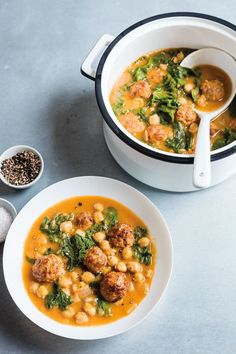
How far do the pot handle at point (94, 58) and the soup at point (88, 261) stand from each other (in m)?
0.65

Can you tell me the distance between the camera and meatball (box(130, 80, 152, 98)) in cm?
319

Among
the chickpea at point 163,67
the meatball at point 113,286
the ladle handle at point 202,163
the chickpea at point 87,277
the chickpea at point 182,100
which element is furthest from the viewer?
the chickpea at point 163,67

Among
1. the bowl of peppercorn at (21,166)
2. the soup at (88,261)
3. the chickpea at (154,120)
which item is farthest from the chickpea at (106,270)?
the chickpea at (154,120)

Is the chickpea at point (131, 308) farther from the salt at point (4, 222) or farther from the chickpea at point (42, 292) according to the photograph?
the salt at point (4, 222)

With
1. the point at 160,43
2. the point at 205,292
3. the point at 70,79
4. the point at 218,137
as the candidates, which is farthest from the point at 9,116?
the point at 205,292

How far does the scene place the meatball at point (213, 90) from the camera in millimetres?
3197

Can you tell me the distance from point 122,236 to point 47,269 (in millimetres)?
410

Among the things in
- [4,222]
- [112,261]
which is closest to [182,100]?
[112,261]

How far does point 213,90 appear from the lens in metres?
3.20

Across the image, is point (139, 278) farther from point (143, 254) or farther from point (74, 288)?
point (74, 288)

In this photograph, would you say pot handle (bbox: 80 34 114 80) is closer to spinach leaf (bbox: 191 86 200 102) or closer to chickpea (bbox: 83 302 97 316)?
spinach leaf (bbox: 191 86 200 102)

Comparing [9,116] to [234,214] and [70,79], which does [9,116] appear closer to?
[70,79]

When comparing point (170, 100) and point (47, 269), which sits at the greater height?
point (170, 100)

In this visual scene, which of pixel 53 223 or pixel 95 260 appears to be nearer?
pixel 95 260
